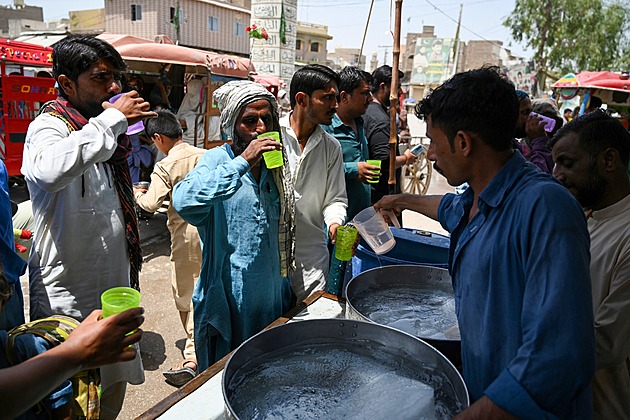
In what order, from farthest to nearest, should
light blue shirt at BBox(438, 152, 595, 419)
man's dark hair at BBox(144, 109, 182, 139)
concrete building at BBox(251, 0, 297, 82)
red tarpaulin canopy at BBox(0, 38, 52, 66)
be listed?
concrete building at BBox(251, 0, 297, 82)
red tarpaulin canopy at BBox(0, 38, 52, 66)
man's dark hair at BBox(144, 109, 182, 139)
light blue shirt at BBox(438, 152, 595, 419)

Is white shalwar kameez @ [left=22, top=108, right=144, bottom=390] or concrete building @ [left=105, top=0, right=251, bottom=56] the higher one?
concrete building @ [left=105, top=0, right=251, bottom=56]

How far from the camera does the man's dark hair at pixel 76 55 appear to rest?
Result: 6.28 ft

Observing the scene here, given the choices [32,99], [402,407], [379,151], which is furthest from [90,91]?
[32,99]

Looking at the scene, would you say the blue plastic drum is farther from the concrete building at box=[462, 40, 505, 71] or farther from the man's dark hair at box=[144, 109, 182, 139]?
the concrete building at box=[462, 40, 505, 71]

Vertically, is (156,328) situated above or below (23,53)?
below

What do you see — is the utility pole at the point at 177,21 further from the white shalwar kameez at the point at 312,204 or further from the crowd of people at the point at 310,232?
the white shalwar kameez at the point at 312,204

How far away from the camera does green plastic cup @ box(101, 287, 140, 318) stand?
1161 mm

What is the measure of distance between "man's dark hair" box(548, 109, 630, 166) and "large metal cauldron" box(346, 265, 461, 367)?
0.73m

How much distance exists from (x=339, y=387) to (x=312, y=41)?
48.8 metres

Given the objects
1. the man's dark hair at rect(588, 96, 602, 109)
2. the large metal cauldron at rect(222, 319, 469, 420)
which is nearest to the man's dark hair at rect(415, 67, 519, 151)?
the large metal cauldron at rect(222, 319, 469, 420)

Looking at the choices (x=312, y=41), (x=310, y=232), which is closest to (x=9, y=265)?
(x=310, y=232)

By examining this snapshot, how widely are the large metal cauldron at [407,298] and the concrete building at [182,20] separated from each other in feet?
89.1

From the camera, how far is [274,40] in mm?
8828

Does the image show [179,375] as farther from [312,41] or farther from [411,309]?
[312,41]
